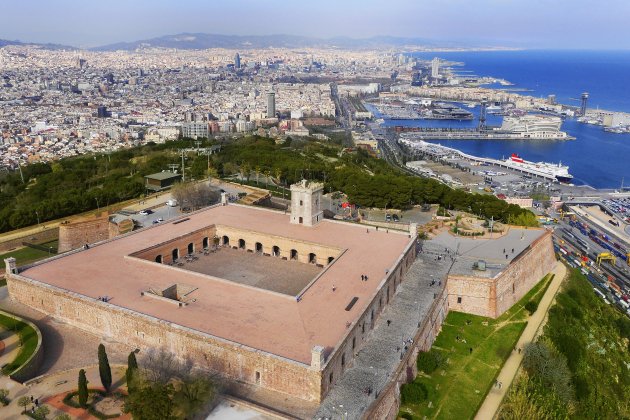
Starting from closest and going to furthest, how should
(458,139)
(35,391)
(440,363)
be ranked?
(35,391) < (440,363) < (458,139)

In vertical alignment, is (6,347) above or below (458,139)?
above

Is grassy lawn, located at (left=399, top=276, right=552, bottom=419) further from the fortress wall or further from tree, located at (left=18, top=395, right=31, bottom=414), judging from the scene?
tree, located at (left=18, top=395, right=31, bottom=414)

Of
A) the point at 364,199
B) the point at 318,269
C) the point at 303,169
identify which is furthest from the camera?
the point at 303,169

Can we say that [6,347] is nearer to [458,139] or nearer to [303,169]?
[303,169]

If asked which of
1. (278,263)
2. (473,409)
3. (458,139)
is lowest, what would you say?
(458,139)

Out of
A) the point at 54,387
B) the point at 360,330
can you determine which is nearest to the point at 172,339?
the point at 54,387

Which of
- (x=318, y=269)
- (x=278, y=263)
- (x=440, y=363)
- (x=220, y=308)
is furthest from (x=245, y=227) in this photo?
(x=440, y=363)

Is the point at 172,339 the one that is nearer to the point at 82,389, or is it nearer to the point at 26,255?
the point at 82,389
